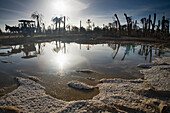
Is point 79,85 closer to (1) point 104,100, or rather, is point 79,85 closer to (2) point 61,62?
(1) point 104,100

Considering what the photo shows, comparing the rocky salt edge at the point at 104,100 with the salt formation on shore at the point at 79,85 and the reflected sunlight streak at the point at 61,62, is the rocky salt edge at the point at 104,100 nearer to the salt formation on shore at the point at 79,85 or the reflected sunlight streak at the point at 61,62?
the salt formation on shore at the point at 79,85

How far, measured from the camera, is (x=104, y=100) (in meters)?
3.74

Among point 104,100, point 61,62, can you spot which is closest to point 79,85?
point 104,100

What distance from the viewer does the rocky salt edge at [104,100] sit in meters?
3.23

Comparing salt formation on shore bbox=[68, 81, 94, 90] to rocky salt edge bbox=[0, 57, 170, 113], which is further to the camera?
salt formation on shore bbox=[68, 81, 94, 90]

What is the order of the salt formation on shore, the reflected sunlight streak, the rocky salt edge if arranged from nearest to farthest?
the rocky salt edge
the salt formation on shore
the reflected sunlight streak

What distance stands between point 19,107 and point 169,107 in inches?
183

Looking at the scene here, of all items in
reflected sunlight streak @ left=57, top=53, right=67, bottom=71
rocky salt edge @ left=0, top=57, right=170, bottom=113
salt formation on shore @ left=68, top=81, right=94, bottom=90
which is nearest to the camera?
rocky salt edge @ left=0, top=57, right=170, bottom=113

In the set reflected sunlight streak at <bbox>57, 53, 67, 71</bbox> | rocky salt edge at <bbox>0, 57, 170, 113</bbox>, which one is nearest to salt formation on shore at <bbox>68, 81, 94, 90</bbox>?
rocky salt edge at <bbox>0, 57, 170, 113</bbox>

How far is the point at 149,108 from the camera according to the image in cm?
320

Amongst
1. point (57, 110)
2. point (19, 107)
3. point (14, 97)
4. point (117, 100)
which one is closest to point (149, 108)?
point (117, 100)

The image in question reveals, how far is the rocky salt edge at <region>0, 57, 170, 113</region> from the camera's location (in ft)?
10.6

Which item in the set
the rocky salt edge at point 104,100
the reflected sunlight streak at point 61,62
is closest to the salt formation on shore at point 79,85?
the rocky salt edge at point 104,100

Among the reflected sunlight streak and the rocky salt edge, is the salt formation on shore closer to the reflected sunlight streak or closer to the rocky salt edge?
the rocky salt edge
